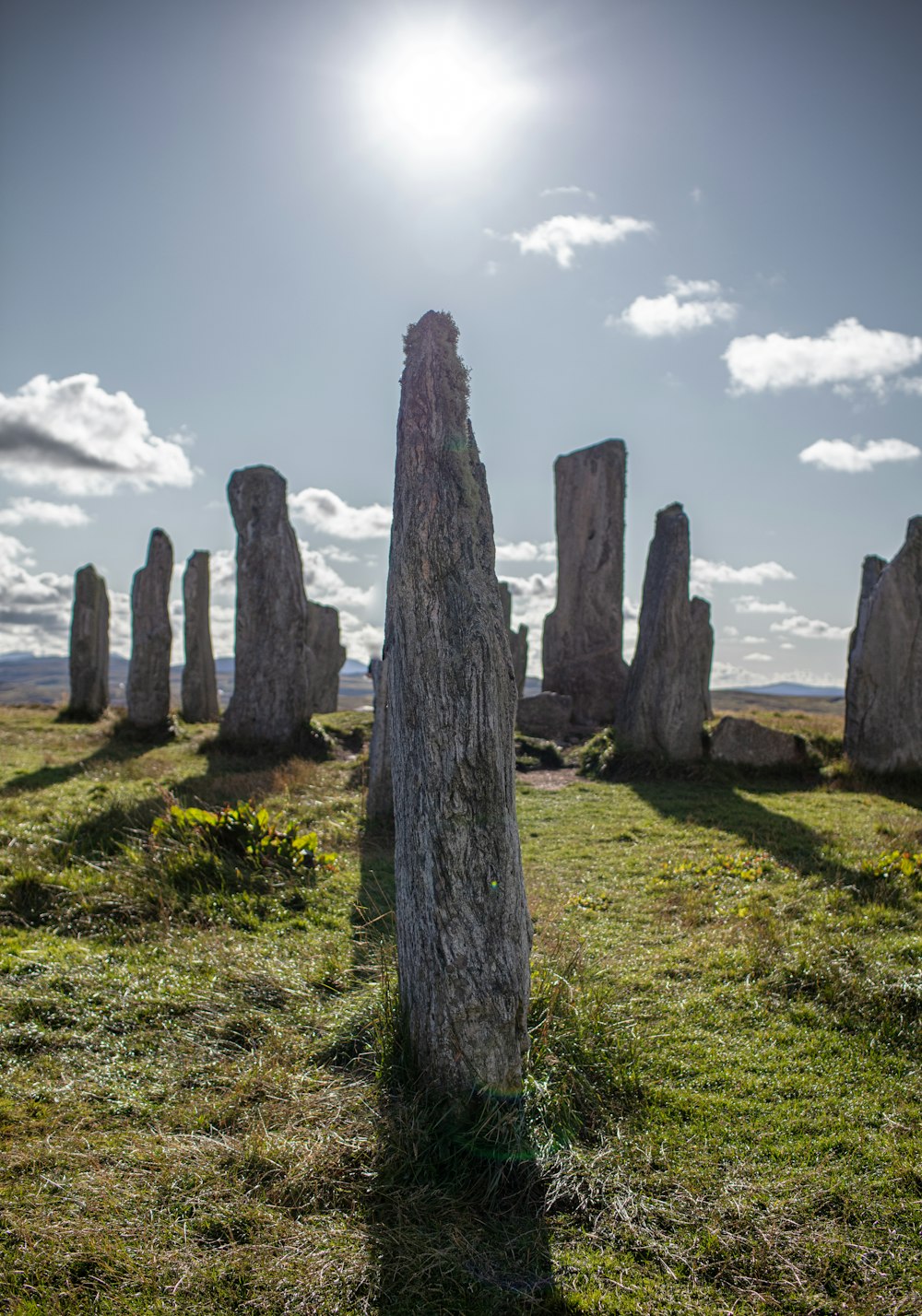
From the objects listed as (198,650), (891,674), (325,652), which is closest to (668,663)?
(891,674)

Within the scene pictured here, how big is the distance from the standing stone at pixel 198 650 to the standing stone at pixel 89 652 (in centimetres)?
218

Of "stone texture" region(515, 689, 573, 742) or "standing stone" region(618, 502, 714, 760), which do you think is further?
"stone texture" region(515, 689, 573, 742)

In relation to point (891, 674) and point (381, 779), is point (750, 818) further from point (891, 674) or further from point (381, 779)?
point (891, 674)

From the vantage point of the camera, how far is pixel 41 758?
49.8 ft

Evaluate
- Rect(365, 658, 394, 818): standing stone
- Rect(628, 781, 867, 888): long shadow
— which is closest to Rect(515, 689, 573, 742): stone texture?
Rect(628, 781, 867, 888): long shadow

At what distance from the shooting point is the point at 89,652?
878 inches

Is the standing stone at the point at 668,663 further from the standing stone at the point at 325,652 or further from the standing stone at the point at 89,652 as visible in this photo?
the standing stone at the point at 89,652

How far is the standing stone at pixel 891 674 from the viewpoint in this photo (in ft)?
46.3

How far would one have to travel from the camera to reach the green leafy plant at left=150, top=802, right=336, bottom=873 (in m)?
8.04

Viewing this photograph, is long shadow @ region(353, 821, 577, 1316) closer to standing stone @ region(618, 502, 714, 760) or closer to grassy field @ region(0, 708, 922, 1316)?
grassy field @ region(0, 708, 922, 1316)

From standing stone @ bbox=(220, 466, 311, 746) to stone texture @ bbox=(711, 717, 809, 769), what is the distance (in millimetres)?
8299

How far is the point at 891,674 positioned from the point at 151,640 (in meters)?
15.4

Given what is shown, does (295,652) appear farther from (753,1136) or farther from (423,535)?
(753,1136)

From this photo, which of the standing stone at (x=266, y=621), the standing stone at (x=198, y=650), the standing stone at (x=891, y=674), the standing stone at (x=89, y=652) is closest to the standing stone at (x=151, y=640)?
the standing stone at (x=266, y=621)
